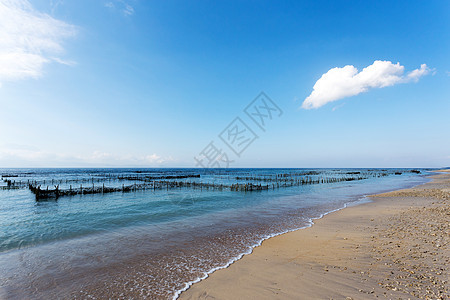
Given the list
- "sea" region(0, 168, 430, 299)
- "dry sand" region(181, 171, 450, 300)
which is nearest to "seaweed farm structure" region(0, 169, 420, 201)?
→ "sea" region(0, 168, 430, 299)

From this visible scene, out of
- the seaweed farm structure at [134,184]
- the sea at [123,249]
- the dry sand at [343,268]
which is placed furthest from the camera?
the seaweed farm structure at [134,184]

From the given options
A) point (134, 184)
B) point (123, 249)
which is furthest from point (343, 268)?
point (134, 184)

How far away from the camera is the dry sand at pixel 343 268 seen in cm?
467

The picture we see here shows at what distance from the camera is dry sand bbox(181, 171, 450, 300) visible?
467 cm

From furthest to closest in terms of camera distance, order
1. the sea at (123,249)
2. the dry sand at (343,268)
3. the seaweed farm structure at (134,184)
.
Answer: the seaweed farm structure at (134,184)
the sea at (123,249)
the dry sand at (343,268)

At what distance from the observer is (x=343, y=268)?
582cm

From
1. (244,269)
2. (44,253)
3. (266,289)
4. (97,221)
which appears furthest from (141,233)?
(266,289)

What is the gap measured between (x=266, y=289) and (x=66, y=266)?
6652 millimetres

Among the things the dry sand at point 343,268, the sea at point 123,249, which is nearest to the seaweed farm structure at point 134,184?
the sea at point 123,249

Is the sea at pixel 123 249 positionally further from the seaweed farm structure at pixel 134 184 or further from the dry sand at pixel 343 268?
the seaweed farm structure at pixel 134 184

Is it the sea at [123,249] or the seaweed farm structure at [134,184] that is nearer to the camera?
the sea at [123,249]

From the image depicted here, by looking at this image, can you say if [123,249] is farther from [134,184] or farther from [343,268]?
[134,184]

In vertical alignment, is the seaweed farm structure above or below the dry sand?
below

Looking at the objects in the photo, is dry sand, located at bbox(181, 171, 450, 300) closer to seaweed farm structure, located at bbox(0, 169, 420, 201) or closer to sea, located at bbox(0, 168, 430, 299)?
sea, located at bbox(0, 168, 430, 299)
